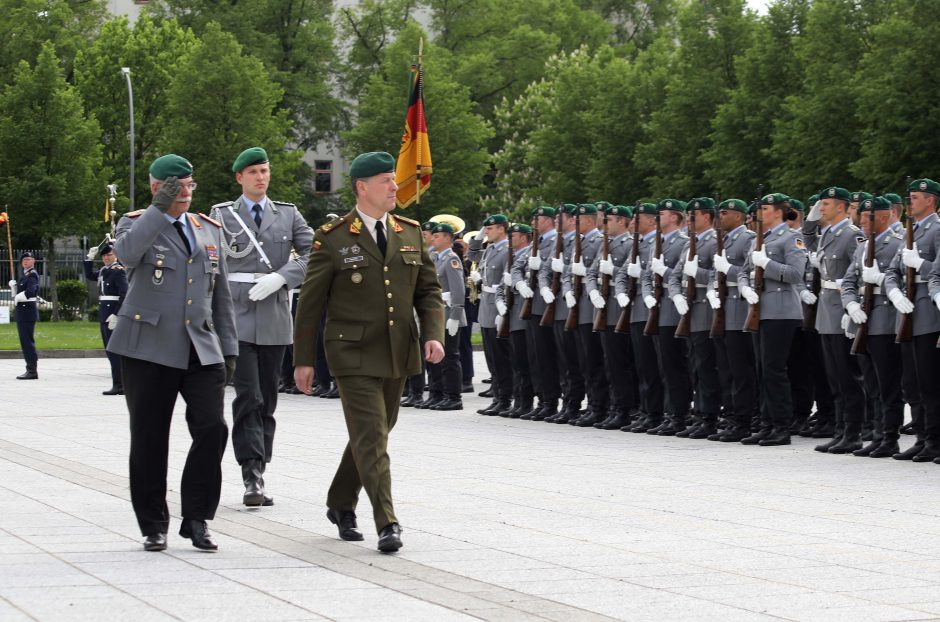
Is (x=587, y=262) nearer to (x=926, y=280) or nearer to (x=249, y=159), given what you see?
(x=926, y=280)

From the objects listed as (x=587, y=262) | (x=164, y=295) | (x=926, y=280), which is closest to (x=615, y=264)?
(x=587, y=262)

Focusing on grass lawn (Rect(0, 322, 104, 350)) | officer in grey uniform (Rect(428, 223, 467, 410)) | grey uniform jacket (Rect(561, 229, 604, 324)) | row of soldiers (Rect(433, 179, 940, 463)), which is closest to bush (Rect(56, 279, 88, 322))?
grass lawn (Rect(0, 322, 104, 350))

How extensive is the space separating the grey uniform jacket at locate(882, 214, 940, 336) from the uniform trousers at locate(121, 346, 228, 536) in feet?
20.9

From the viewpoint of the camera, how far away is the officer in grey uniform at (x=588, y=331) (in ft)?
54.3

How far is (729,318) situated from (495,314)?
447 centimetres

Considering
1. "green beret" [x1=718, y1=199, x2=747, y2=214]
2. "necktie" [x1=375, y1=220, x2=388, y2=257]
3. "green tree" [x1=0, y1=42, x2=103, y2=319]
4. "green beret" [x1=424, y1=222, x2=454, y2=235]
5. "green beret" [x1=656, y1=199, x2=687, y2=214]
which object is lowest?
"necktie" [x1=375, y1=220, x2=388, y2=257]

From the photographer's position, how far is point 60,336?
38.8 meters

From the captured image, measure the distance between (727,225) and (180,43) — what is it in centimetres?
4825

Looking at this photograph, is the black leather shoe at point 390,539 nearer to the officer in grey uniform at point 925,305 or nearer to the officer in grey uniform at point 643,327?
the officer in grey uniform at point 925,305

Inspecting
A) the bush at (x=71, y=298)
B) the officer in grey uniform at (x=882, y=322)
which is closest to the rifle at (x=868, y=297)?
the officer in grey uniform at (x=882, y=322)

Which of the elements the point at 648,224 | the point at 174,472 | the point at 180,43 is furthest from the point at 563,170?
the point at 174,472

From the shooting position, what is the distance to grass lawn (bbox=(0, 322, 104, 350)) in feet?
111

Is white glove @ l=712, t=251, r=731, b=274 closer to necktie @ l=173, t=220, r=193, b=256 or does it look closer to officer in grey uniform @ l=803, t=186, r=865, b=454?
officer in grey uniform @ l=803, t=186, r=865, b=454

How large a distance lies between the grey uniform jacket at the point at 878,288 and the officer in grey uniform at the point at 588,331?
369 centimetres
